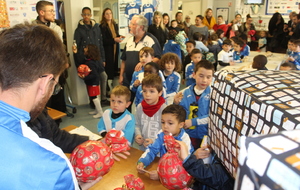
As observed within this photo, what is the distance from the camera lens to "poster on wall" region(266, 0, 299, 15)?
1073cm

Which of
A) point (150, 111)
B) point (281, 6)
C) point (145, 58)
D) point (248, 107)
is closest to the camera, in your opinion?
point (248, 107)

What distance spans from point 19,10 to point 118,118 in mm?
3173

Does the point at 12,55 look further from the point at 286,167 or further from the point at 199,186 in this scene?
the point at 199,186

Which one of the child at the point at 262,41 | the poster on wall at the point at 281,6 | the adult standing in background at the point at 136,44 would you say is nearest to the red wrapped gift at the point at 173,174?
the adult standing in background at the point at 136,44

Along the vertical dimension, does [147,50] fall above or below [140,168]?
above

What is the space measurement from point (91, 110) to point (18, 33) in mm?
4133

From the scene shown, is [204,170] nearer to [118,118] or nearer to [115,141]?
[115,141]

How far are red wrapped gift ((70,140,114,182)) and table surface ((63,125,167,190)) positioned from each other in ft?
0.85

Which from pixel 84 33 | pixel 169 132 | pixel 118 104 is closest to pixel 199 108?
pixel 169 132

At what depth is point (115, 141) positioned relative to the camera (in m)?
1.74

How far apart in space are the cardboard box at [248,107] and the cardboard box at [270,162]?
0.16m


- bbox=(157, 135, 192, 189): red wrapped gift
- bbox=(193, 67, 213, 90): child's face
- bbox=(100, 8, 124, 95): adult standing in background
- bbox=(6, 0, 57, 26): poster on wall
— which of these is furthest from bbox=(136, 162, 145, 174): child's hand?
bbox=(100, 8, 124, 95): adult standing in background

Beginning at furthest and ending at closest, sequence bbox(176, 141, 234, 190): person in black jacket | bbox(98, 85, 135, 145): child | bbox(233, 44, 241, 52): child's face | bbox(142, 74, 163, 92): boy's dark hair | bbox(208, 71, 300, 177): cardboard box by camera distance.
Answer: bbox(233, 44, 241, 52): child's face < bbox(142, 74, 163, 92): boy's dark hair < bbox(98, 85, 135, 145): child < bbox(176, 141, 234, 190): person in black jacket < bbox(208, 71, 300, 177): cardboard box

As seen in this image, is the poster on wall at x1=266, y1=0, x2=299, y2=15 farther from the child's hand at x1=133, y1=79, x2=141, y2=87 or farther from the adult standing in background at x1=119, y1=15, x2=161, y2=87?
the child's hand at x1=133, y1=79, x2=141, y2=87
